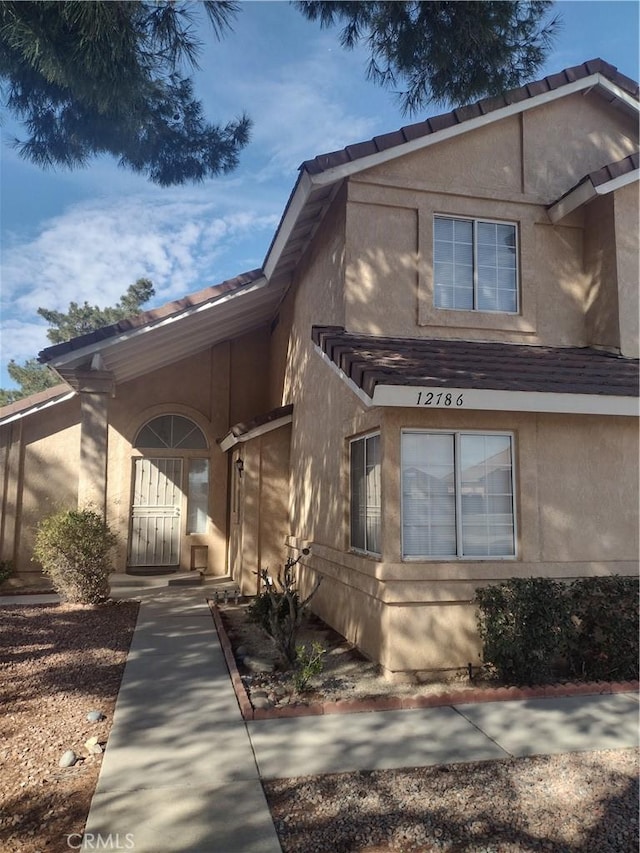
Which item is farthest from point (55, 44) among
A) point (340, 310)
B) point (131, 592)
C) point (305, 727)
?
point (131, 592)

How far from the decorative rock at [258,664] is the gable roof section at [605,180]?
7.05 metres

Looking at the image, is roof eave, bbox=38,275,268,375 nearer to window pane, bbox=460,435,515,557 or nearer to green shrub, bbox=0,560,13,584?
green shrub, bbox=0,560,13,584

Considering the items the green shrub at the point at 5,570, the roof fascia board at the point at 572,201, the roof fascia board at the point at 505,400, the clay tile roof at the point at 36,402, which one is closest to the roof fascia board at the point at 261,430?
the clay tile roof at the point at 36,402

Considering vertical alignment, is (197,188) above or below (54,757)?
above

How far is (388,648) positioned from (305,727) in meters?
1.59

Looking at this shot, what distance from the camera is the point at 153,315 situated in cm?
1079

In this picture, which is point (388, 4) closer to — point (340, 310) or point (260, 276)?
point (340, 310)

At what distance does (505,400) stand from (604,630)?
263 cm

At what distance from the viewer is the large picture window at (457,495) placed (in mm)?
7148

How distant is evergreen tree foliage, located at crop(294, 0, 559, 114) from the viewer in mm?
6750

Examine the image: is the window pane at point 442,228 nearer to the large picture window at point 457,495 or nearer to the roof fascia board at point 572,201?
the roof fascia board at point 572,201

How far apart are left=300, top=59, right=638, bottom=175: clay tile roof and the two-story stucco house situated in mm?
25

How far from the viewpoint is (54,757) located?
471cm

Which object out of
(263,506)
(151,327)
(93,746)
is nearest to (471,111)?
(151,327)
